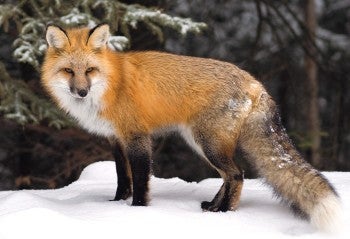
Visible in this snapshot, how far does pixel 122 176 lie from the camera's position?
20.0ft

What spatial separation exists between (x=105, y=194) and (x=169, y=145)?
6.03 metres

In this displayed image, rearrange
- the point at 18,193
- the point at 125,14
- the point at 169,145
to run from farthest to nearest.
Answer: the point at 169,145 → the point at 125,14 → the point at 18,193

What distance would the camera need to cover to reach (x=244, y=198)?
5938 mm

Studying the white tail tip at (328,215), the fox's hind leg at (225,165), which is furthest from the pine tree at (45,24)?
the white tail tip at (328,215)

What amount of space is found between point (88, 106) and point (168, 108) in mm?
740

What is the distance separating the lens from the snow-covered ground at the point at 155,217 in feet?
14.4

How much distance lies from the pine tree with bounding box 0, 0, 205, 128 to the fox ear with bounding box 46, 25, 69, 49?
240 cm

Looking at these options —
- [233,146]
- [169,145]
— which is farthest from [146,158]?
[169,145]

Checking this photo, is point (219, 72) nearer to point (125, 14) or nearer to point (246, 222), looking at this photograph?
point (246, 222)

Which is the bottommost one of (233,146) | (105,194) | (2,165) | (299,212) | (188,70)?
(2,165)

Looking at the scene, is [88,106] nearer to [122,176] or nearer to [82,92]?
[82,92]

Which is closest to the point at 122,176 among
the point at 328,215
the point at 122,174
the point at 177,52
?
the point at 122,174

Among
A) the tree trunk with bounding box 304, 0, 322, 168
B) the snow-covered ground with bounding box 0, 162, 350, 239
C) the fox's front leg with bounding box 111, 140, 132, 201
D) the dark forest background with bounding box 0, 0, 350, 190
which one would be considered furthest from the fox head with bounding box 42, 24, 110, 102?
the tree trunk with bounding box 304, 0, 322, 168

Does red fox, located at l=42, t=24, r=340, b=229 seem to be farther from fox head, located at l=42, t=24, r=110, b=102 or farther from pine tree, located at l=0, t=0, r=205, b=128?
pine tree, located at l=0, t=0, r=205, b=128
